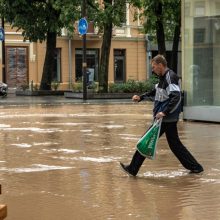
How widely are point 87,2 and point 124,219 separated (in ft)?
101

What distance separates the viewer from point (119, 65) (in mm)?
54719

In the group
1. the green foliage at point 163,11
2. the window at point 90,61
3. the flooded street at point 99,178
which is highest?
the green foliage at point 163,11

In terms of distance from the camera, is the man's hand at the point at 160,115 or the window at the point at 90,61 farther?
the window at the point at 90,61

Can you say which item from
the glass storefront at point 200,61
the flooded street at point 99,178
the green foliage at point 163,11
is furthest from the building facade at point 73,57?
the flooded street at point 99,178

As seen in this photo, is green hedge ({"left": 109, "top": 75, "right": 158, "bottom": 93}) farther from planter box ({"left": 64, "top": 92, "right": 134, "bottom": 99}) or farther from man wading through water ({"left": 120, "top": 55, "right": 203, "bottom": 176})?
man wading through water ({"left": 120, "top": 55, "right": 203, "bottom": 176})

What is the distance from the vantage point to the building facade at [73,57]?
49.8m

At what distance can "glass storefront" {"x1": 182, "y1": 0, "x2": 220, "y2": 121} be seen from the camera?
729 inches

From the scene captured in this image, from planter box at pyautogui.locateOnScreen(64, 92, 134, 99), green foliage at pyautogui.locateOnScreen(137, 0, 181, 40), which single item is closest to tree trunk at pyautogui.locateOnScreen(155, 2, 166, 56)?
green foliage at pyautogui.locateOnScreen(137, 0, 181, 40)

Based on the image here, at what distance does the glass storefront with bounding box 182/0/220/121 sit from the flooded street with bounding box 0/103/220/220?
2.63 m

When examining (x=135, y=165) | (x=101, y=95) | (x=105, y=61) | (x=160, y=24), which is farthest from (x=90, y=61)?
(x=135, y=165)

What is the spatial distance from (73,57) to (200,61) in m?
33.8

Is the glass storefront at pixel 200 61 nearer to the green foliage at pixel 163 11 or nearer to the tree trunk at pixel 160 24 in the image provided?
the green foliage at pixel 163 11

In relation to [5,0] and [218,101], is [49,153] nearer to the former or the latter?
[218,101]

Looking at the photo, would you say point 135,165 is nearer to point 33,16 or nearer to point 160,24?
point 160,24
